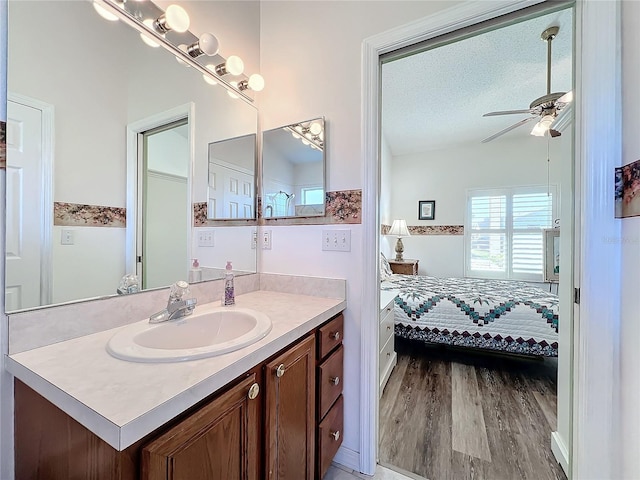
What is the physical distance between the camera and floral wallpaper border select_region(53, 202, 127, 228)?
2.92ft

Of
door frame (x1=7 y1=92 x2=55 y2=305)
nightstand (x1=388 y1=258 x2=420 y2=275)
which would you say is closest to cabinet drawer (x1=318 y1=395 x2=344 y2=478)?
door frame (x1=7 y1=92 x2=55 y2=305)

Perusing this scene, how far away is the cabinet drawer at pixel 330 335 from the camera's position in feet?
3.74

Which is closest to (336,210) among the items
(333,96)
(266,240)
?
(266,240)

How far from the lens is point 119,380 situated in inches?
23.8

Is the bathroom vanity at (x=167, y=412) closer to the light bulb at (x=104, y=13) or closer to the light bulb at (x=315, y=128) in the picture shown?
the light bulb at (x=315, y=128)

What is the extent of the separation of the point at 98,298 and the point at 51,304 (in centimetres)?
12

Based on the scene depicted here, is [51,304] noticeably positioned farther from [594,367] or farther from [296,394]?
[594,367]

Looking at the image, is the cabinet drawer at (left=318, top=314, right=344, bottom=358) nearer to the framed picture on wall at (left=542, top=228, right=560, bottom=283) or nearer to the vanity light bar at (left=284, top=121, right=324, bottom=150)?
the vanity light bar at (left=284, top=121, right=324, bottom=150)

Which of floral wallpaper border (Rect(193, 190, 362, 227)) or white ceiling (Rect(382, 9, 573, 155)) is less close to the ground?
white ceiling (Rect(382, 9, 573, 155))

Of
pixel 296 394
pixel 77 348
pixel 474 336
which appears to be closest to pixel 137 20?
pixel 77 348

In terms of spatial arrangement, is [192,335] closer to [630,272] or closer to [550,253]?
[630,272]

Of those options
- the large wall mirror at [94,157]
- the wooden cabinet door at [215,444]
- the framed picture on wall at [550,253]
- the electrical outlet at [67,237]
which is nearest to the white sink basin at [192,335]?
the wooden cabinet door at [215,444]

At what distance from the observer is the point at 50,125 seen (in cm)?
86

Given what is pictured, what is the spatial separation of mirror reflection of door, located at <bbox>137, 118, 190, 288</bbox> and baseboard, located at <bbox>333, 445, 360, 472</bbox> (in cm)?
117
